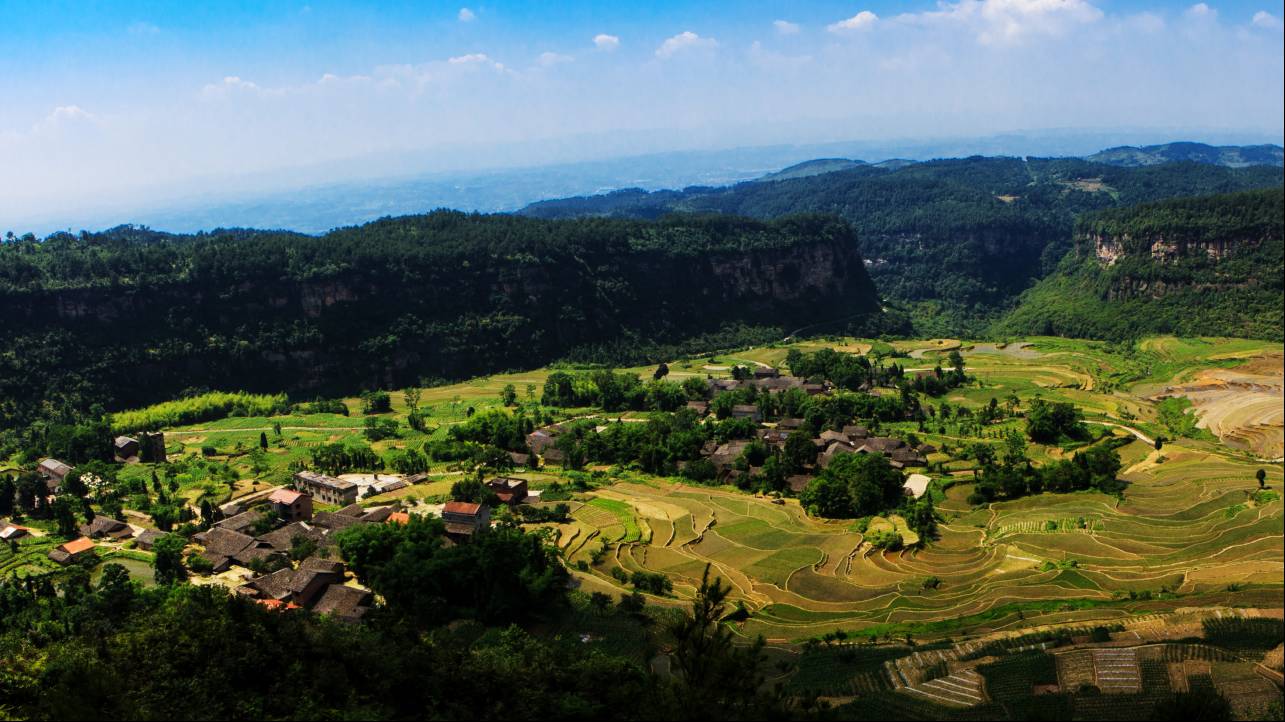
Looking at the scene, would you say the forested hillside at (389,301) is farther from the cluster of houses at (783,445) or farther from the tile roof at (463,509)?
the tile roof at (463,509)

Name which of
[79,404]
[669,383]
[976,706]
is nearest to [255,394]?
[79,404]

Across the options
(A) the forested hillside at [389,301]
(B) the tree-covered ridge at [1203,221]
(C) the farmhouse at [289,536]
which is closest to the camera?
(C) the farmhouse at [289,536]

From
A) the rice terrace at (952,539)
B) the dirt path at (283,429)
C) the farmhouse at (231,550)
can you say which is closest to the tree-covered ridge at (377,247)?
the rice terrace at (952,539)

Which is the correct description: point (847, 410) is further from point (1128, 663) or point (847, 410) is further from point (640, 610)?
point (1128, 663)

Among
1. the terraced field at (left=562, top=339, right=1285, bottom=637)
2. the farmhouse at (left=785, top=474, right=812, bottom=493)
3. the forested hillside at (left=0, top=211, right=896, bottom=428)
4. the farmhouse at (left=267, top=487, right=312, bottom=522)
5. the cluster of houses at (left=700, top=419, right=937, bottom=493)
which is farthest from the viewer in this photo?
the forested hillside at (left=0, top=211, right=896, bottom=428)

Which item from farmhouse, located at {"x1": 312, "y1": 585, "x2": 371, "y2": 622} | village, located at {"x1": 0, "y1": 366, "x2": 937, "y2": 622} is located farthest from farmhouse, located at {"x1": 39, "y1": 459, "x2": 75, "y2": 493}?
farmhouse, located at {"x1": 312, "y1": 585, "x2": 371, "y2": 622}

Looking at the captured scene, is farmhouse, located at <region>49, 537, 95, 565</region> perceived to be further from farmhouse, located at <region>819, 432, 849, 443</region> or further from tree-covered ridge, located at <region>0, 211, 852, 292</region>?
tree-covered ridge, located at <region>0, 211, 852, 292</region>

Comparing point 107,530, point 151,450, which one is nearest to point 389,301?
point 151,450
